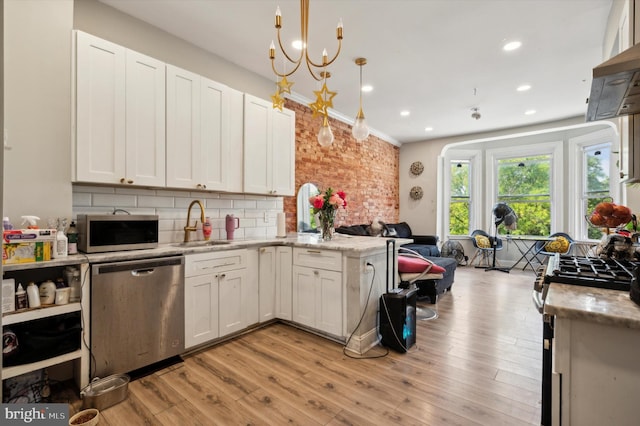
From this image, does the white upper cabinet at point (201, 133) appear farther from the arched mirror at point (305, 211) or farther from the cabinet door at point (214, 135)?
the arched mirror at point (305, 211)

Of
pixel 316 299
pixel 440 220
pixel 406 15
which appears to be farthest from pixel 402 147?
pixel 316 299

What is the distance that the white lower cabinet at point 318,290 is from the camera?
104 inches

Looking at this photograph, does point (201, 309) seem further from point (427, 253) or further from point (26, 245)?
point (427, 253)

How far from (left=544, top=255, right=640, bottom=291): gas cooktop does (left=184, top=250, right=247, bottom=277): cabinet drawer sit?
227 centimetres

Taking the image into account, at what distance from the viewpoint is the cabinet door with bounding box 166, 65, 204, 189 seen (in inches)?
106

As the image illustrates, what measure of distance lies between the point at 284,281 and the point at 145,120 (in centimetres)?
189

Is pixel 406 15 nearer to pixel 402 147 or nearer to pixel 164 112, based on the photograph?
pixel 164 112

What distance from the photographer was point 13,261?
1713mm

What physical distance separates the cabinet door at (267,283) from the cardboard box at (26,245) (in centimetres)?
160

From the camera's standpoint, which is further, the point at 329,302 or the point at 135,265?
the point at 329,302

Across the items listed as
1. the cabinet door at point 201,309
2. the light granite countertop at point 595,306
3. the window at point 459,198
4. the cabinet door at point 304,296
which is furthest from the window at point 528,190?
the cabinet door at point 201,309

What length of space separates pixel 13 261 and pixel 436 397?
8.61ft

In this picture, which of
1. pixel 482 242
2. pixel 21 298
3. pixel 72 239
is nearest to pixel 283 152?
pixel 72 239

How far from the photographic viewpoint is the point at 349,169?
557cm
